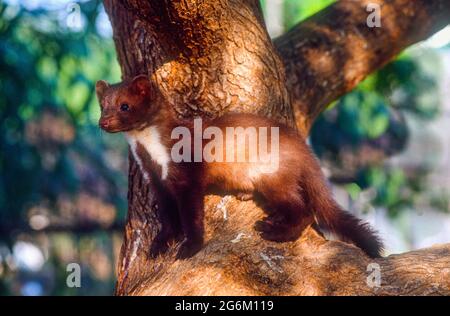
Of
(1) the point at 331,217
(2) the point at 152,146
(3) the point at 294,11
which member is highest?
(3) the point at 294,11

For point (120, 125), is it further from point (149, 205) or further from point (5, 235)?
point (5, 235)

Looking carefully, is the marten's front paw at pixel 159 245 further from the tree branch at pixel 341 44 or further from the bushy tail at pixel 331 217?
the tree branch at pixel 341 44

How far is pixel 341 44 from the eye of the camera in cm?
548

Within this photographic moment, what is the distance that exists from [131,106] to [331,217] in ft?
5.04

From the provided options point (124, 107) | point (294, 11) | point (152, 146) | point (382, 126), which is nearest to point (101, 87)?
point (124, 107)

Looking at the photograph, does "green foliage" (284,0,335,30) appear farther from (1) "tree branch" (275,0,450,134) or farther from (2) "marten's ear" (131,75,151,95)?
(2) "marten's ear" (131,75,151,95)

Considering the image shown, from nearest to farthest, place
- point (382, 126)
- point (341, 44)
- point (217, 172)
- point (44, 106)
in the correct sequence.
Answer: point (217, 172) → point (341, 44) → point (44, 106) → point (382, 126)

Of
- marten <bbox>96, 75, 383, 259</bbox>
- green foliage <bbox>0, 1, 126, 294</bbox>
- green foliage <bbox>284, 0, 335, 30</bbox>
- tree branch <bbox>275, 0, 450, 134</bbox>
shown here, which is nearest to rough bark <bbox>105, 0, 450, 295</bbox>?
tree branch <bbox>275, 0, 450, 134</bbox>

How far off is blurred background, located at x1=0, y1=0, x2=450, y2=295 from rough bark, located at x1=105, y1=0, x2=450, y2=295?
319 cm

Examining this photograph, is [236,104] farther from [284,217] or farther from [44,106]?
[44,106]

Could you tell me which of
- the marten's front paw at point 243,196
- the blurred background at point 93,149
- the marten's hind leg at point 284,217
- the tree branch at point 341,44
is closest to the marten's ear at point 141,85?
the marten's front paw at point 243,196

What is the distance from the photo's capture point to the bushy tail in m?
4.16

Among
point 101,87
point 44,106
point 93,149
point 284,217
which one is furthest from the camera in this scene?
point 93,149

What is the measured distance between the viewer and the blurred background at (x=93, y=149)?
8250mm
